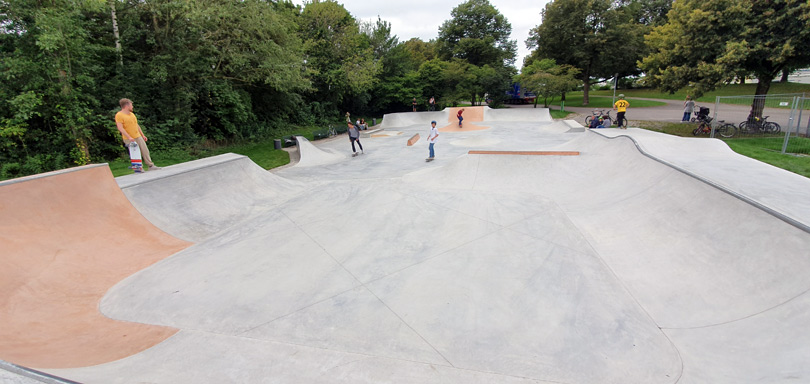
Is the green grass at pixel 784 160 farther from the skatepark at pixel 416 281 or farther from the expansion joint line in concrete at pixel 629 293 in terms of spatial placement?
the expansion joint line in concrete at pixel 629 293

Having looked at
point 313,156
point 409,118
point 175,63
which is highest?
point 175,63

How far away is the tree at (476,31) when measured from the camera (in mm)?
43844

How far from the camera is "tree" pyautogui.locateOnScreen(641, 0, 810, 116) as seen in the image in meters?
10.8

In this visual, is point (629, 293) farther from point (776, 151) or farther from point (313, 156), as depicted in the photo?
point (313, 156)

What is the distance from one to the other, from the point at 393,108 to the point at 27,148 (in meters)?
28.3

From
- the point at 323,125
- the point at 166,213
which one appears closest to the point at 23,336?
the point at 166,213

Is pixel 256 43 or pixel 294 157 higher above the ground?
pixel 256 43

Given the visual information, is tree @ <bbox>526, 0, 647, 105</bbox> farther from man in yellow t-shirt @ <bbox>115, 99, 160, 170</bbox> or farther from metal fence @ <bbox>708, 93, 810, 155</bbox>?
man in yellow t-shirt @ <bbox>115, 99, 160, 170</bbox>

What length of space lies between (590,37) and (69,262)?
133 feet

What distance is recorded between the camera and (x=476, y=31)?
45.2 metres

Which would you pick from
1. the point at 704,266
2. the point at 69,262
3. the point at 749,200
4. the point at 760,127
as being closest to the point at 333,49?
the point at 69,262

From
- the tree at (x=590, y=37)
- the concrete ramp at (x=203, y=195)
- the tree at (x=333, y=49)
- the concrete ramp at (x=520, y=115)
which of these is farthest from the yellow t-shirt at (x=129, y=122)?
the tree at (x=590, y=37)

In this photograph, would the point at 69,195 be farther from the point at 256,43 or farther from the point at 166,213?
the point at 256,43

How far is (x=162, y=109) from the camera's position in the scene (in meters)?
Result: 13.8
